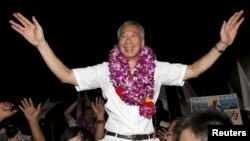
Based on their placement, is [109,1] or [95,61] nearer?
[109,1]

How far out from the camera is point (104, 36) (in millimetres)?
13094

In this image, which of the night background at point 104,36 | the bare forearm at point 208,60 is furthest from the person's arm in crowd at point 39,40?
the night background at point 104,36

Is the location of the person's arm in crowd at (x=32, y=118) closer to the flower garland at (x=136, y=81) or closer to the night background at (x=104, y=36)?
the flower garland at (x=136, y=81)

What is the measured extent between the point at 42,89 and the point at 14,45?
2.09 meters

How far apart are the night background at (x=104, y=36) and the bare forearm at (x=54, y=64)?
297 inches

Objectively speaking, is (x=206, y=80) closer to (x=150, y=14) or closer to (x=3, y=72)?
(x=150, y=14)

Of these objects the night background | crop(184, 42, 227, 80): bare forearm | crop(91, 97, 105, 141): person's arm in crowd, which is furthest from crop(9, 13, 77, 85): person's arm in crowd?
the night background

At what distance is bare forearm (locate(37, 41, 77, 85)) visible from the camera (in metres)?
3.43

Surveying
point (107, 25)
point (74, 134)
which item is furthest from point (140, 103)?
point (107, 25)

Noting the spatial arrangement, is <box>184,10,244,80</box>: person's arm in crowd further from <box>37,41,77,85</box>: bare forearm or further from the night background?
the night background

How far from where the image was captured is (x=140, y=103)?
359 centimetres

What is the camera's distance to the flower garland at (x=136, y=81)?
3.57 metres

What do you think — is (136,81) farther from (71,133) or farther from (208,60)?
(71,133)

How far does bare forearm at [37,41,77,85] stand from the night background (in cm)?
755
